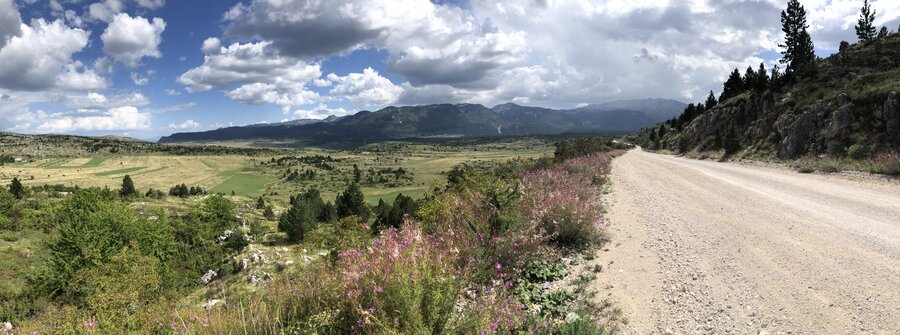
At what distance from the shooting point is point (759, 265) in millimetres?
7004

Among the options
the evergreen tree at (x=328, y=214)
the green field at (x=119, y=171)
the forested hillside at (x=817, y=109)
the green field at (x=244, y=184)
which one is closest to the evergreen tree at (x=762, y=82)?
the forested hillside at (x=817, y=109)

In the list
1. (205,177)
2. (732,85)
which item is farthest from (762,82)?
(205,177)

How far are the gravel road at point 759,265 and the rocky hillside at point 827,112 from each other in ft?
49.1

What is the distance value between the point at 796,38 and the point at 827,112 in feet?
100

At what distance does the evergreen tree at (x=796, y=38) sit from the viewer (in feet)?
158

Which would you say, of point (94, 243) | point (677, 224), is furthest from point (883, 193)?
point (94, 243)

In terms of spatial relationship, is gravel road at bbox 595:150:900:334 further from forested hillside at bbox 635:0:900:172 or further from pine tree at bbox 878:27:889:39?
pine tree at bbox 878:27:889:39

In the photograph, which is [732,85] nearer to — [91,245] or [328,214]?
[328,214]

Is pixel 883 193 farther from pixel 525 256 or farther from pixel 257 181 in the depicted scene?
pixel 257 181

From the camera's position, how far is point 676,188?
1731cm

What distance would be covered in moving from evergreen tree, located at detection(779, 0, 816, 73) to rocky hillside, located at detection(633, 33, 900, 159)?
2.96 meters

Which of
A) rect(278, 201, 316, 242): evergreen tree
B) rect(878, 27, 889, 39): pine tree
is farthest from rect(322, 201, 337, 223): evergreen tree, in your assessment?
rect(878, 27, 889, 39): pine tree

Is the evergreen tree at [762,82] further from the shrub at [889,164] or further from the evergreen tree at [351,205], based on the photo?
the evergreen tree at [351,205]

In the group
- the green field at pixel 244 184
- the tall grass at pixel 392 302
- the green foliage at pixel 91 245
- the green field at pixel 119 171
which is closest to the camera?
the tall grass at pixel 392 302
